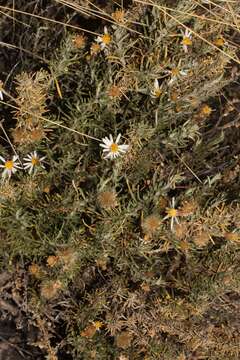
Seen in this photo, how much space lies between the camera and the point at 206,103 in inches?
103

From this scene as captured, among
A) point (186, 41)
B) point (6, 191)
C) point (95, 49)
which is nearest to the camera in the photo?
point (6, 191)

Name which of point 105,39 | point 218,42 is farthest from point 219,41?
point 105,39

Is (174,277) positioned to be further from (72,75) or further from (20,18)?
(20,18)

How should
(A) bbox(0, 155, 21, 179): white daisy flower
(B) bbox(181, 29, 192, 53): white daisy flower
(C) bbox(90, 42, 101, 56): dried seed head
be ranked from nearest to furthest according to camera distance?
(A) bbox(0, 155, 21, 179): white daisy flower < (C) bbox(90, 42, 101, 56): dried seed head < (B) bbox(181, 29, 192, 53): white daisy flower

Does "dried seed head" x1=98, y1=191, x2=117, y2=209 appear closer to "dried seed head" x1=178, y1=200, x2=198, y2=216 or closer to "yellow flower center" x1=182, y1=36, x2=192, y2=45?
"dried seed head" x1=178, y1=200, x2=198, y2=216

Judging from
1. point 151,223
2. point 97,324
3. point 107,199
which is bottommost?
point 97,324

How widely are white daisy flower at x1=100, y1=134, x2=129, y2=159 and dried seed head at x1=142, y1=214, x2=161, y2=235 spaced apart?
0.97 ft

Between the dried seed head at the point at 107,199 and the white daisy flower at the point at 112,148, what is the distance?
18 cm

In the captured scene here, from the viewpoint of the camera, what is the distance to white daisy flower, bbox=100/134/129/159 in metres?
2.06

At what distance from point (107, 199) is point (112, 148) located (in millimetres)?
268

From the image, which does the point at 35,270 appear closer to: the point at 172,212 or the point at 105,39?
the point at 172,212

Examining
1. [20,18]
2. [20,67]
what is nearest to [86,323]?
[20,67]

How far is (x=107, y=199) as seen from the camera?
1931 millimetres

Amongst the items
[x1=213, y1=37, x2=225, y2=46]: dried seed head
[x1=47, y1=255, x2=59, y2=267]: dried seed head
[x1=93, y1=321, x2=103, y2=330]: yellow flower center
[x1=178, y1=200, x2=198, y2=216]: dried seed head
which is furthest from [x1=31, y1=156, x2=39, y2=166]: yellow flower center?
[x1=213, y1=37, x2=225, y2=46]: dried seed head
